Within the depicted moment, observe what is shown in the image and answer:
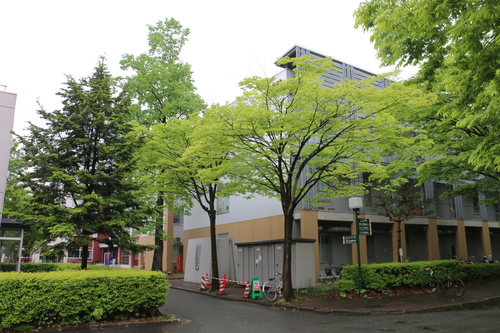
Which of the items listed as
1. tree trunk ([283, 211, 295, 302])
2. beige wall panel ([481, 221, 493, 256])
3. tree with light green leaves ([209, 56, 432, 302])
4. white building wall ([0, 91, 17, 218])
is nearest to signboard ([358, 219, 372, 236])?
tree with light green leaves ([209, 56, 432, 302])

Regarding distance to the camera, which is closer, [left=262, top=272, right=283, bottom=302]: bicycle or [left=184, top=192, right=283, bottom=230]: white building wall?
[left=262, top=272, right=283, bottom=302]: bicycle

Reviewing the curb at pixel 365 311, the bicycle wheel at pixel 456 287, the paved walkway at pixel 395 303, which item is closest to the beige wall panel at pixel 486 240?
the paved walkway at pixel 395 303

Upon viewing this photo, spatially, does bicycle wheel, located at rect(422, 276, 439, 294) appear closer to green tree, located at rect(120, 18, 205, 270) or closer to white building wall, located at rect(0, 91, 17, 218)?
green tree, located at rect(120, 18, 205, 270)

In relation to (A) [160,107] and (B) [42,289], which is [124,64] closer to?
(A) [160,107]

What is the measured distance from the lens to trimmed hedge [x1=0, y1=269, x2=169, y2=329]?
9.05 m

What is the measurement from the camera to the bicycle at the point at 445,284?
49.9ft

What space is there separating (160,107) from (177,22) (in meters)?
6.84

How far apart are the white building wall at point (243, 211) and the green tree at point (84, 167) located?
12.9 m

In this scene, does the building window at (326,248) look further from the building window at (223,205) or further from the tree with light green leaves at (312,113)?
the tree with light green leaves at (312,113)

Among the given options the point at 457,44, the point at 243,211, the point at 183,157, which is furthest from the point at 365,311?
the point at 243,211

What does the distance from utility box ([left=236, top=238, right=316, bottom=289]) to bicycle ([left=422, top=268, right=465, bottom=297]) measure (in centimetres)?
495

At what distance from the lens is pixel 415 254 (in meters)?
30.7

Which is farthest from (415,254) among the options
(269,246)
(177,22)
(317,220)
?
(177,22)

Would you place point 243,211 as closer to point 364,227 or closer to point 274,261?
point 274,261
